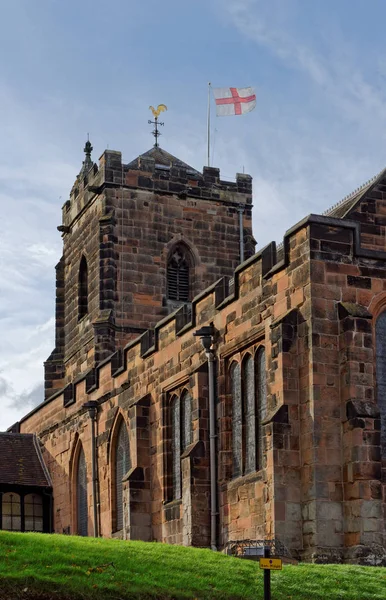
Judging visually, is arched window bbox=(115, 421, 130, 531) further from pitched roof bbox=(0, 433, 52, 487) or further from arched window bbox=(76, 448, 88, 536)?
pitched roof bbox=(0, 433, 52, 487)

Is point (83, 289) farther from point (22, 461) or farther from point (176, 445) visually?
point (176, 445)

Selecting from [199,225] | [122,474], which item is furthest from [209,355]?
[199,225]

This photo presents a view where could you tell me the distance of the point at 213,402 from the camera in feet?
102

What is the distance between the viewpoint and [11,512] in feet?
136

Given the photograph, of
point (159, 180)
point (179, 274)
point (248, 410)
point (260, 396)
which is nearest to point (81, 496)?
point (179, 274)

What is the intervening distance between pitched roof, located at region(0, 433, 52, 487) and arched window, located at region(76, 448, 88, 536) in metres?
2.52

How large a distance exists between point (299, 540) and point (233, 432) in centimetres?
454

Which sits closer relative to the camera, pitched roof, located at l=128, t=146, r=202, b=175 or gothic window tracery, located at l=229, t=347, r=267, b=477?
gothic window tracery, located at l=229, t=347, r=267, b=477

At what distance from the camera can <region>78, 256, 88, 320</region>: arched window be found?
1815 inches

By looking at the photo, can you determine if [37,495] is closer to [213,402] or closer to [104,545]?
[213,402]

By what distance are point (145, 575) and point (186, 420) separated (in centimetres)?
1248

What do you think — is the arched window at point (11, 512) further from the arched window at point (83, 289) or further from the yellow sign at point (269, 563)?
the yellow sign at point (269, 563)

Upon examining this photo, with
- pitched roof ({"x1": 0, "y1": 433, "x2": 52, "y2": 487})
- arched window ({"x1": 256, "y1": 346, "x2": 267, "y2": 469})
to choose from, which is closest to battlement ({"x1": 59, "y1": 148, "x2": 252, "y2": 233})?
pitched roof ({"x1": 0, "y1": 433, "x2": 52, "y2": 487})

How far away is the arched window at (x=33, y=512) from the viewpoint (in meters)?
42.3
